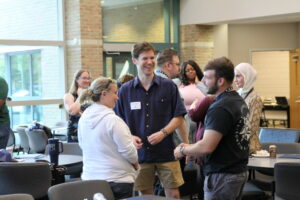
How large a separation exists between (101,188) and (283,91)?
13568 millimetres

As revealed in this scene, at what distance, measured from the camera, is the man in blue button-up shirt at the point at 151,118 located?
3.88m

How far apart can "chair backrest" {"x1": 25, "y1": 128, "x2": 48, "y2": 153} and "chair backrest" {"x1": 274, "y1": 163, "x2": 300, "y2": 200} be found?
3.84 m

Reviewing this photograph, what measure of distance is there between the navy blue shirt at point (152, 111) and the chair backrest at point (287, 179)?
0.86 metres

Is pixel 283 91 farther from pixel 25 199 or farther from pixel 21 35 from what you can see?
pixel 25 199

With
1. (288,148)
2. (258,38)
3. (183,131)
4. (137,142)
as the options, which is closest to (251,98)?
(288,148)

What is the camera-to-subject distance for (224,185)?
299 centimetres

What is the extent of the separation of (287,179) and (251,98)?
47.8 inches

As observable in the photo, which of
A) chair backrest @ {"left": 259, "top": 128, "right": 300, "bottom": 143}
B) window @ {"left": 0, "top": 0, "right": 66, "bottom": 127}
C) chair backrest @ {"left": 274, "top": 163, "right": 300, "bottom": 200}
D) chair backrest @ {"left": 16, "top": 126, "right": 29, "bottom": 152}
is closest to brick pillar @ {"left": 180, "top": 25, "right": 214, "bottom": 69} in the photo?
window @ {"left": 0, "top": 0, "right": 66, "bottom": 127}

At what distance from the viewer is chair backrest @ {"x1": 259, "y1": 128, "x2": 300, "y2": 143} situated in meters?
5.62

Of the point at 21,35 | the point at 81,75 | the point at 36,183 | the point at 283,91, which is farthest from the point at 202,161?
the point at 283,91

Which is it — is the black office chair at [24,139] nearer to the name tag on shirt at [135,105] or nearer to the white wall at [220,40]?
the name tag on shirt at [135,105]

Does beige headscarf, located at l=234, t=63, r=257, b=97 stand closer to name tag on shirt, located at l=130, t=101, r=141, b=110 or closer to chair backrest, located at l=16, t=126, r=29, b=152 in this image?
name tag on shirt, located at l=130, t=101, r=141, b=110

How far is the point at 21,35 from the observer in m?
9.80

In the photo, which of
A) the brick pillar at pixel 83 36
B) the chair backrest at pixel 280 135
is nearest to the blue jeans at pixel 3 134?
the chair backrest at pixel 280 135
